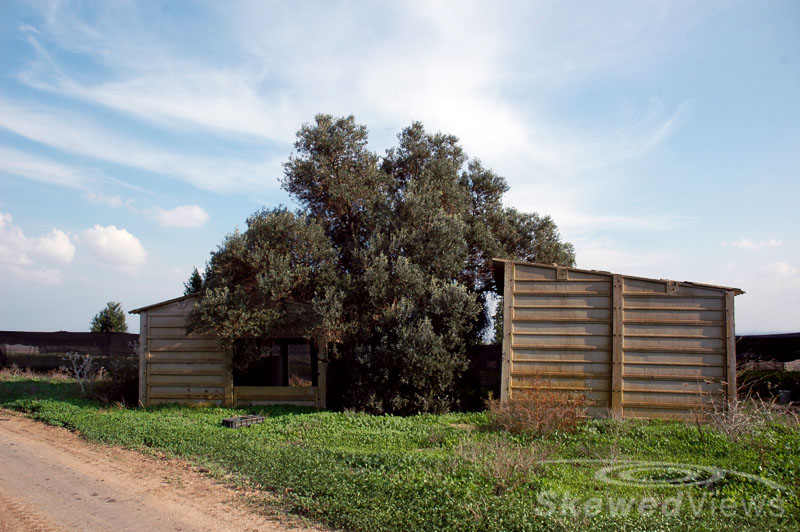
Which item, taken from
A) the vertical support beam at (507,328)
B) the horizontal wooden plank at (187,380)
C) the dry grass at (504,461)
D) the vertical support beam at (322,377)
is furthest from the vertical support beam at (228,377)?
the dry grass at (504,461)

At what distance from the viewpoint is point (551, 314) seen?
43.8ft

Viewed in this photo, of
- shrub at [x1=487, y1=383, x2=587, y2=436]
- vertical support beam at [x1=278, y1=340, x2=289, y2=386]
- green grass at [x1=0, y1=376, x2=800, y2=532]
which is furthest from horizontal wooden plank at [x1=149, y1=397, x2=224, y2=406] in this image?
shrub at [x1=487, y1=383, x2=587, y2=436]

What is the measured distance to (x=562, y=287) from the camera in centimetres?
1338

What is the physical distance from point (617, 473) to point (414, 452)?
125 inches

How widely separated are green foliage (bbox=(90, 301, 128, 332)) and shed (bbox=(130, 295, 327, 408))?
18.0 metres

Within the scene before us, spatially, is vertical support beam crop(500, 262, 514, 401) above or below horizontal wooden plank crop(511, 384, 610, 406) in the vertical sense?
above

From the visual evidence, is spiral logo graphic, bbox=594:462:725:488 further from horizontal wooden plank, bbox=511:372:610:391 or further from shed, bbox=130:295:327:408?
shed, bbox=130:295:327:408

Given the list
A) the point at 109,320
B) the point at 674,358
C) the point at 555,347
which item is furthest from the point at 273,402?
the point at 109,320

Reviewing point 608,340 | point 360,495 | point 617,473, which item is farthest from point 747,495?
point 608,340

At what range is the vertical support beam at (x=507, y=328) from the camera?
518 inches

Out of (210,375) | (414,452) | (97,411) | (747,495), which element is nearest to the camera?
(747,495)

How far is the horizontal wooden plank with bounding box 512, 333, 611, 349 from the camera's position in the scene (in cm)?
1302

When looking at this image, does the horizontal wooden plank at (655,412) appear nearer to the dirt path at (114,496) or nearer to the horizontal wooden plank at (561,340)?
the horizontal wooden plank at (561,340)

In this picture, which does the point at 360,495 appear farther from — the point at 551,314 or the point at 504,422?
the point at 551,314
